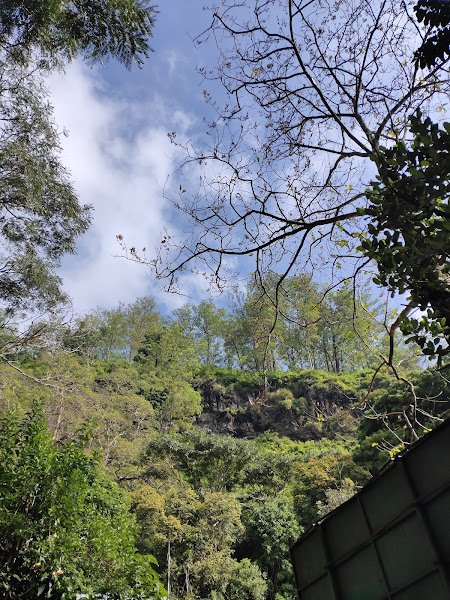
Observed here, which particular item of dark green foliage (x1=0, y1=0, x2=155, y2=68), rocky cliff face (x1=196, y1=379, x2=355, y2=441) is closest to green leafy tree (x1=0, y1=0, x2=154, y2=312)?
dark green foliage (x1=0, y1=0, x2=155, y2=68)

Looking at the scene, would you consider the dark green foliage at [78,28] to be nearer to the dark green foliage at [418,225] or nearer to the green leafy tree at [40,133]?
the green leafy tree at [40,133]

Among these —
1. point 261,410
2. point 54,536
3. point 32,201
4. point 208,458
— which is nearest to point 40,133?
point 32,201

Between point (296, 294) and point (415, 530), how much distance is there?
2425 millimetres

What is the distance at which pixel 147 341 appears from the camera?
2222cm

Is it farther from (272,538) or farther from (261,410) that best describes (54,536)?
(261,410)

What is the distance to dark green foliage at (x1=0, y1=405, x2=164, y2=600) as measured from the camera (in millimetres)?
3020

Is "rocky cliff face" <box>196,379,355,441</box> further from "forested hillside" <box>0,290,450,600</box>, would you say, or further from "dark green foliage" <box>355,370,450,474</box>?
"dark green foliage" <box>355,370,450,474</box>

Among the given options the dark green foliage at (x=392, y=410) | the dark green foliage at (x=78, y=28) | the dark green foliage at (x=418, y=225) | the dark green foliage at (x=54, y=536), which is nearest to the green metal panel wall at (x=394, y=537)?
the dark green foliage at (x=418, y=225)

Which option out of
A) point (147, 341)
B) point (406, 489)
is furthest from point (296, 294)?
point (147, 341)

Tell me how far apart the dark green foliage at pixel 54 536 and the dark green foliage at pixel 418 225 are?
3233 millimetres

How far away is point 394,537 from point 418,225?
1.16 m

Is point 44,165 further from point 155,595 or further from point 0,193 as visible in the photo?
point 155,595

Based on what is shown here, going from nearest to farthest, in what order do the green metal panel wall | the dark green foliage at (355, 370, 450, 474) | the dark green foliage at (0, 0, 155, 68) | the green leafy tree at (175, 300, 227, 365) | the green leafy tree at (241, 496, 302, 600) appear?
the green metal panel wall
the dark green foliage at (0, 0, 155, 68)
the green leafy tree at (241, 496, 302, 600)
the dark green foliage at (355, 370, 450, 474)
the green leafy tree at (175, 300, 227, 365)

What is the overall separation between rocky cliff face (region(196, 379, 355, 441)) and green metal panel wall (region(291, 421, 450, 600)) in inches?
751
